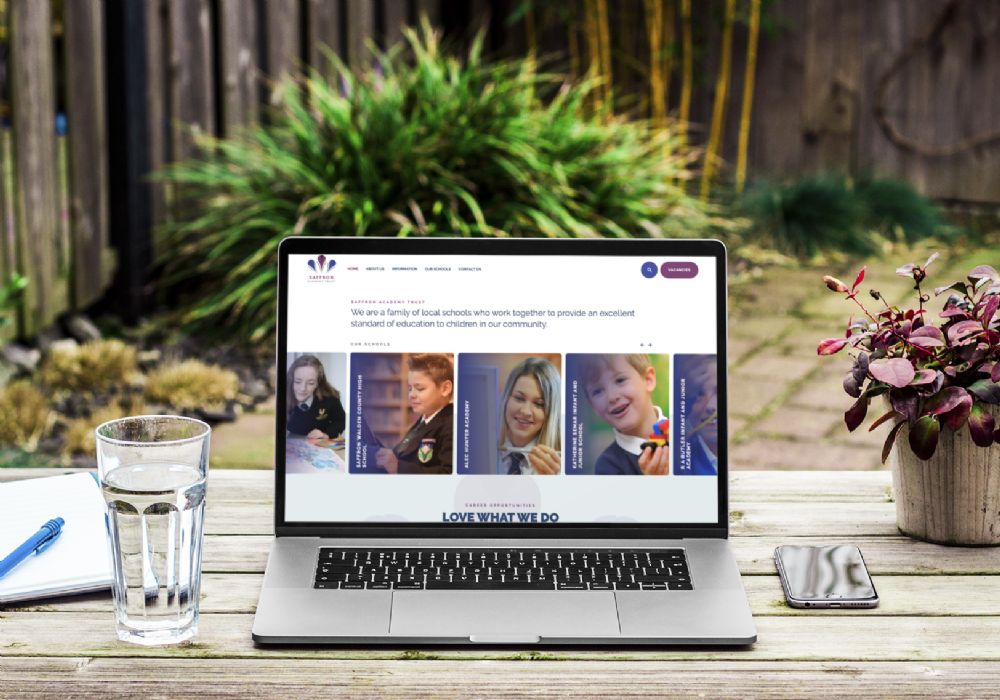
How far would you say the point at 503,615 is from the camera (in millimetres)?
1148

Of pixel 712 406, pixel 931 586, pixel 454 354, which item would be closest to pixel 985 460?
pixel 931 586

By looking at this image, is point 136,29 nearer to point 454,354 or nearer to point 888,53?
point 454,354

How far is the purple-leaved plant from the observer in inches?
49.9

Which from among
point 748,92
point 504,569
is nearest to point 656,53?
point 748,92

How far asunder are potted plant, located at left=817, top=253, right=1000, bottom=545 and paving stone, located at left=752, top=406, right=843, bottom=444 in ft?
7.24

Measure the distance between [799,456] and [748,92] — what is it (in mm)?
3677

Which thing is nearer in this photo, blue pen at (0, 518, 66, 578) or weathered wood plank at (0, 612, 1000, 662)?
weathered wood plank at (0, 612, 1000, 662)

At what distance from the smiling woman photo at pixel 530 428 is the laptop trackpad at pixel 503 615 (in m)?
0.17

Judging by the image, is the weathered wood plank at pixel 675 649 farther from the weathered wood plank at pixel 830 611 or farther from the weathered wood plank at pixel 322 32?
the weathered wood plank at pixel 322 32

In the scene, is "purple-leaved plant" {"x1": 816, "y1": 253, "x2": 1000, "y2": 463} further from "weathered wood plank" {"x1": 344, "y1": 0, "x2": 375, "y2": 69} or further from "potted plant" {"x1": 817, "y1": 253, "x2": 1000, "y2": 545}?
"weathered wood plank" {"x1": 344, "y1": 0, "x2": 375, "y2": 69}

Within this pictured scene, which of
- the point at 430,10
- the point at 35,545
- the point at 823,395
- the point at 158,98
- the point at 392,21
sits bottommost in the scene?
the point at 823,395

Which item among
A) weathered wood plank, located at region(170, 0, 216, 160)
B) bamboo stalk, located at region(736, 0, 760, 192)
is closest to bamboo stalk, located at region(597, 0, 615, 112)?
bamboo stalk, located at region(736, 0, 760, 192)

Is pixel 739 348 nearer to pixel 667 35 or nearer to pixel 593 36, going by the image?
pixel 593 36

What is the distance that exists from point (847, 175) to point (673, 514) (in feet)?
19.1
